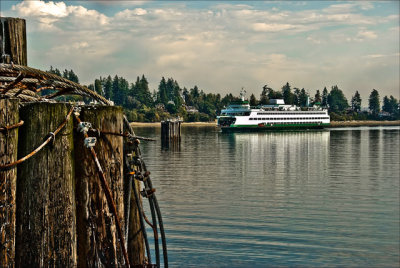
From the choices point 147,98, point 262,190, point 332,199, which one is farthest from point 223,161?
point 147,98

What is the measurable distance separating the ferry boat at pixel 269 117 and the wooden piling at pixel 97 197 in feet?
274

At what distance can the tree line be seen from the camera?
156m

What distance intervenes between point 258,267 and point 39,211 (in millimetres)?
6874

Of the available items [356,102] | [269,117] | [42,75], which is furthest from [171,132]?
[356,102]

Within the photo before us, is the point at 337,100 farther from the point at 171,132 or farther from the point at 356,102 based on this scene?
the point at 171,132

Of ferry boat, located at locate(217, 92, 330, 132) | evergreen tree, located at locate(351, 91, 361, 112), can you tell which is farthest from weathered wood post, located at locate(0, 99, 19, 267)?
evergreen tree, located at locate(351, 91, 361, 112)

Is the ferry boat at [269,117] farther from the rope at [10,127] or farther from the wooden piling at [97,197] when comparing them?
the rope at [10,127]

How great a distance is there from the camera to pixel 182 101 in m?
178

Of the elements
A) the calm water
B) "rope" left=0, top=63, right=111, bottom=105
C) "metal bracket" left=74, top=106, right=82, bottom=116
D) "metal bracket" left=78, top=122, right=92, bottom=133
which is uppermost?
"rope" left=0, top=63, right=111, bottom=105

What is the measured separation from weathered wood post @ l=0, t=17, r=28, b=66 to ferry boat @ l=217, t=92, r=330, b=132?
272ft

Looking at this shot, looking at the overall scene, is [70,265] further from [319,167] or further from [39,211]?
[319,167]

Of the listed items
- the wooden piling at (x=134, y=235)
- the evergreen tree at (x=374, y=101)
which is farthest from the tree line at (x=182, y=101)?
the wooden piling at (x=134, y=235)

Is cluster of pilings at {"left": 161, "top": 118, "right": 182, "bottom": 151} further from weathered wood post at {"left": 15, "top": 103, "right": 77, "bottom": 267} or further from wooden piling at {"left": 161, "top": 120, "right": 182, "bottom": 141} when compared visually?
weathered wood post at {"left": 15, "top": 103, "right": 77, "bottom": 267}

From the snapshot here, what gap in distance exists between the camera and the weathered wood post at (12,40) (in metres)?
4.42
